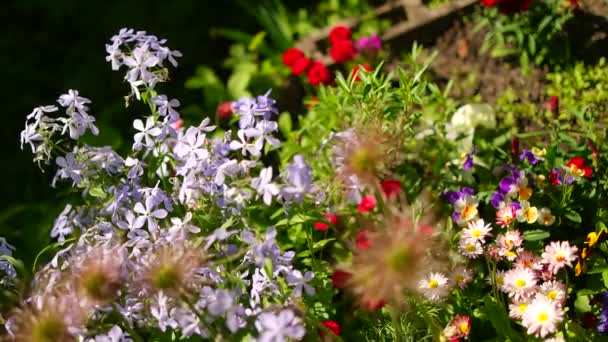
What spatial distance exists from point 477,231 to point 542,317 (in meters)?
0.42

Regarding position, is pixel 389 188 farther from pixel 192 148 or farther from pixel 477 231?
pixel 192 148

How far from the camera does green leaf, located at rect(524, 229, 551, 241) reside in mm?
2244

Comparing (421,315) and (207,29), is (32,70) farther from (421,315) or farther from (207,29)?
(421,315)

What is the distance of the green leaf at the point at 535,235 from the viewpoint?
2.24 m

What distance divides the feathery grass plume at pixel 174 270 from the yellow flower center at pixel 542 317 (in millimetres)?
799

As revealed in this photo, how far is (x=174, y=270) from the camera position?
1.49 metres

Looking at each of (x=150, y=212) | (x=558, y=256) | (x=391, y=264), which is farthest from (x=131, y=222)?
(x=558, y=256)

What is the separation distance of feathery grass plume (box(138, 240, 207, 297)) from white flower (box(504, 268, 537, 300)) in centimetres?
80

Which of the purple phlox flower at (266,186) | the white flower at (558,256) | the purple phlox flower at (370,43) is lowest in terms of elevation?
the white flower at (558,256)

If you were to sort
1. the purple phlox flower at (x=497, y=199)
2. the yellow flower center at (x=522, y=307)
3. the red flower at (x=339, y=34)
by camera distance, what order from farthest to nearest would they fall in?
the red flower at (x=339, y=34)
the purple phlox flower at (x=497, y=199)
the yellow flower center at (x=522, y=307)

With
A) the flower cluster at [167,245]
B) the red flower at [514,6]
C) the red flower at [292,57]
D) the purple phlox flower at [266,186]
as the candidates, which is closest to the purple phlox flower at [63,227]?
the flower cluster at [167,245]

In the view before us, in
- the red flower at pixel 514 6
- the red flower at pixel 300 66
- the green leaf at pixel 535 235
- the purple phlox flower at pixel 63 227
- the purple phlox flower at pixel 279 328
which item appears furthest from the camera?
the red flower at pixel 300 66

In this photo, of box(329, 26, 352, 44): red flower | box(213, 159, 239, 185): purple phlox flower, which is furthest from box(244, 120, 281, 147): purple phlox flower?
box(329, 26, 352, 44): red flower

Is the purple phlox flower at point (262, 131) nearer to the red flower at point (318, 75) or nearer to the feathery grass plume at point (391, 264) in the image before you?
the feathery grass plume at point (391, 264)
